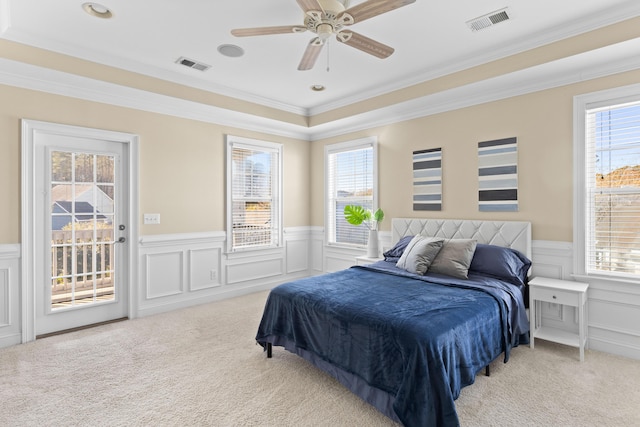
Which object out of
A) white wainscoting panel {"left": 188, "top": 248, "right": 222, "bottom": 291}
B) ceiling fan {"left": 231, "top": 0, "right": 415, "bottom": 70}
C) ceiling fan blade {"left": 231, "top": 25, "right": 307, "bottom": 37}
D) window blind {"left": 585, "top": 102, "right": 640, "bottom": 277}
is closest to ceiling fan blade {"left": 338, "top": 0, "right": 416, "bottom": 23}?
ceiling fan {"left": 231, "top": 0, "right": 415, "bottom": 70}

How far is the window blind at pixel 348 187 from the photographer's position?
507 cm

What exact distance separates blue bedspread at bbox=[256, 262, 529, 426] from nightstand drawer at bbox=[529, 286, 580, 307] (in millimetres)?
172

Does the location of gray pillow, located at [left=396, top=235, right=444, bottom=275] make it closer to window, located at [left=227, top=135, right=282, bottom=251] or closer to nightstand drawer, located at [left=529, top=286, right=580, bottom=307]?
nightstand drawer, located at [left=529, top=286, right=580, bottom=307]

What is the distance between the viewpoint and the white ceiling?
2621 mm

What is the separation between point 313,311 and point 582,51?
3057mm

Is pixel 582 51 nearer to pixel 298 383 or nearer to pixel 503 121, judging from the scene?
pixel 503 121

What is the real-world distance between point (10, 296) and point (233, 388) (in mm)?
2480

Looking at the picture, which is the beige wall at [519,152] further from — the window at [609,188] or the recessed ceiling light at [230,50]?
the recessed ceiling light at [230,50]

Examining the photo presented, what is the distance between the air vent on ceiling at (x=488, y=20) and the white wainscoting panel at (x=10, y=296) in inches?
182

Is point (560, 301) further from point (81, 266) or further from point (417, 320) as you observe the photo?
point (81, 266)

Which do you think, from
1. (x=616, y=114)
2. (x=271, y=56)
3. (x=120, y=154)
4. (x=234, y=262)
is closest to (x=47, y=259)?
(x=120, y=154)

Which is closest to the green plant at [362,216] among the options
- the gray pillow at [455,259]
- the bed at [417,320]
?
the bed at [417,320]

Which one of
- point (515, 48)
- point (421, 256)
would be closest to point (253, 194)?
point (421, 256)

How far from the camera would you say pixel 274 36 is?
307 cm
